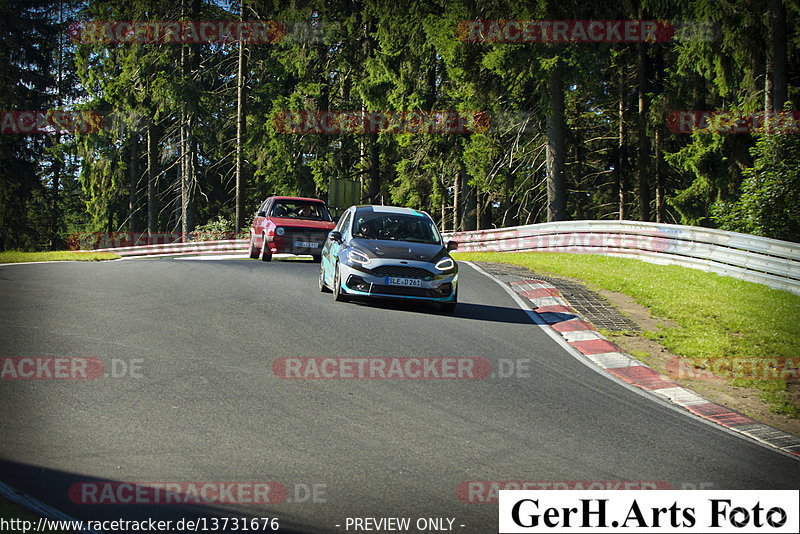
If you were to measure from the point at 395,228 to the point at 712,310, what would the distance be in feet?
17.8

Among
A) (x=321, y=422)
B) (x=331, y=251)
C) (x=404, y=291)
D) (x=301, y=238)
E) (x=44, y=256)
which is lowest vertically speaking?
(x=321, y=422)

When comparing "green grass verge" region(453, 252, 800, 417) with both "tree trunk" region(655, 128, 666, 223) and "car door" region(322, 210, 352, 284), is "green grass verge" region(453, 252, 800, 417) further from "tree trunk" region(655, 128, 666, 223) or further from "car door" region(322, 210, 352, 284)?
"tree trunk" region(655, 128, 666, 223)

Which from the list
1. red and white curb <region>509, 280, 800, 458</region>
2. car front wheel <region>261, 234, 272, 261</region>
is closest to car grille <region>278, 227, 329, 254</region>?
car front wheel <region>261, 234, 272, 261</region>

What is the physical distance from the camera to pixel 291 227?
20.2 metres

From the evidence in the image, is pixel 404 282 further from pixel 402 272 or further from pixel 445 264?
pixel 445 264

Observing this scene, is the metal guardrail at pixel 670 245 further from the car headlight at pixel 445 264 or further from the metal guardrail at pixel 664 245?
the car headlight at pixel 445 264

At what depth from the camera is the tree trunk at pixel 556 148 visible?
91.0 feet

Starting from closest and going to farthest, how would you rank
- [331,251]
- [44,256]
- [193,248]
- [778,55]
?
1. [331,251]
2. [44,256]
3. [778,55]
4. [193,248]

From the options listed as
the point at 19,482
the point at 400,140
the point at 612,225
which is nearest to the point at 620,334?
the point at 19,482

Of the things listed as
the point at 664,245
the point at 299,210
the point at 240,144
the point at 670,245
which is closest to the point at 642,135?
the point at 664,245

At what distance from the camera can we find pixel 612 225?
851 inches

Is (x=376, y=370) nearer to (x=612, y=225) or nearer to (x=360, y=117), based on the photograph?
(x=612, y=225)

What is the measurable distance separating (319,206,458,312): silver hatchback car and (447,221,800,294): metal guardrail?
6.28 m

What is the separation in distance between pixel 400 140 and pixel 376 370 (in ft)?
92.0
